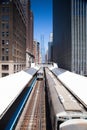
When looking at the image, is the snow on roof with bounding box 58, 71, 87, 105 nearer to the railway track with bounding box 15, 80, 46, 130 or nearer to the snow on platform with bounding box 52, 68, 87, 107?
the snow on platform with bounding box 52, 68, 87, 107

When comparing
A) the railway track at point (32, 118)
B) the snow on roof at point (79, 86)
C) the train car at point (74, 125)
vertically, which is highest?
the snow on roof at point (79, 86)

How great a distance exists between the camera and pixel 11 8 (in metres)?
83.4

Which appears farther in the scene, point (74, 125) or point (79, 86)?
point (79, 86)

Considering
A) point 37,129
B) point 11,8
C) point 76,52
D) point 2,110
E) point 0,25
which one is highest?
point 11,8

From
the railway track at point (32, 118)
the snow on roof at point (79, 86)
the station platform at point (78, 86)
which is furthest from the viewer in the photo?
the snow on roof at point (79, 86)

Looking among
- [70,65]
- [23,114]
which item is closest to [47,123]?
[23,114]

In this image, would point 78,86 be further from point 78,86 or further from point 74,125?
point 74,125

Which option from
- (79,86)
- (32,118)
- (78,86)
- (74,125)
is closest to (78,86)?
(78,86)

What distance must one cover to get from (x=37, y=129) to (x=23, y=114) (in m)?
5.66

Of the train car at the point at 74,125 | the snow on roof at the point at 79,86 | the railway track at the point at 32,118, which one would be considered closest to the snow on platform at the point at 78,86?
the snow on roof at the point at 79,86

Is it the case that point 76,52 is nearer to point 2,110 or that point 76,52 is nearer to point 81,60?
point 81,60

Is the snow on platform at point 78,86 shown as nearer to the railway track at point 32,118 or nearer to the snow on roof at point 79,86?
the snow on roof at point 79,86

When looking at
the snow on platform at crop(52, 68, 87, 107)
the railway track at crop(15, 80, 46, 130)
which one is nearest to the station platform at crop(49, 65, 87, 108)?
the snow on platform at crop(52, 68, 87, 107)

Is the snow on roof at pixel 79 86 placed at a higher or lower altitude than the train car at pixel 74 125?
higher
